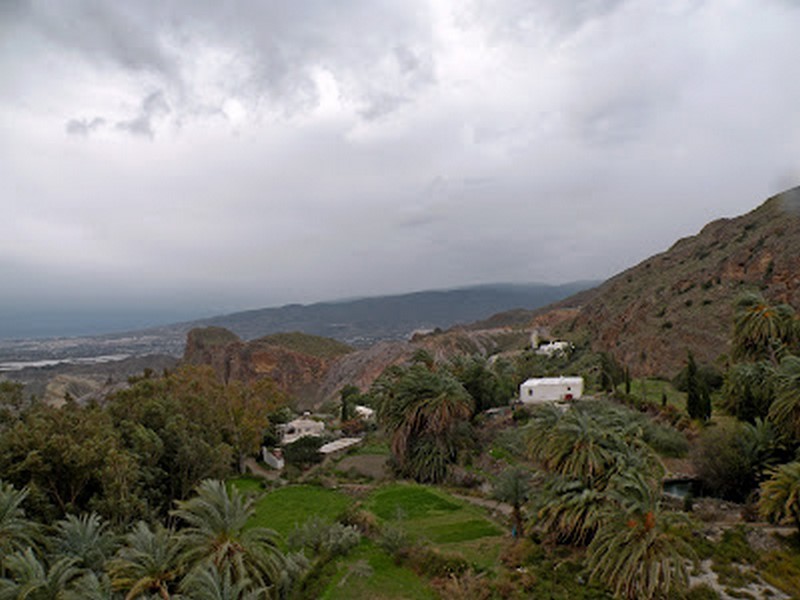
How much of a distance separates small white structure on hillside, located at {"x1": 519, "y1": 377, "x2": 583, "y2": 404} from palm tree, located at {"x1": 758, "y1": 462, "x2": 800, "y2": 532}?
19651mm

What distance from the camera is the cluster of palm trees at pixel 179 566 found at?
574 inches

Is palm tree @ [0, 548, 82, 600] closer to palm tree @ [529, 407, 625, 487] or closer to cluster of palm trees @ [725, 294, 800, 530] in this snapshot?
palm tree @ [529, 407, 625, 487]

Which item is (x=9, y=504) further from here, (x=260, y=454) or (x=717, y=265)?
(x=717, y=265)

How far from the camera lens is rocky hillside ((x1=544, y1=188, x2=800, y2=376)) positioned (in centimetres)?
5159

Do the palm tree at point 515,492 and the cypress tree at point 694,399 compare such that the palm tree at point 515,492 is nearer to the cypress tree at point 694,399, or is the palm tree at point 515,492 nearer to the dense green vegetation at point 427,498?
the dense green vegetation at point 427,498

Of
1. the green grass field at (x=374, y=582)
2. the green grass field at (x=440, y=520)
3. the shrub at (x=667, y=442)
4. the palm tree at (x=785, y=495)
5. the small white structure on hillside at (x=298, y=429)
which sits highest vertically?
the palm tree at (x=785, y=495)

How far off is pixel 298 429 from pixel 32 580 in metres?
35.5

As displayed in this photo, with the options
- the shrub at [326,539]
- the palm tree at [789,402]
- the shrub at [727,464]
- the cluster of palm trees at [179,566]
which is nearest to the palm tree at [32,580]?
the cluster of palm trees at [179,566]

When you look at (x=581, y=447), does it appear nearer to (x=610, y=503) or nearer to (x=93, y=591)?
(x=610, y=503)

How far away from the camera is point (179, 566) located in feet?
51.3

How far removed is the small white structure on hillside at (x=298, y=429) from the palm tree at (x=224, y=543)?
105ft

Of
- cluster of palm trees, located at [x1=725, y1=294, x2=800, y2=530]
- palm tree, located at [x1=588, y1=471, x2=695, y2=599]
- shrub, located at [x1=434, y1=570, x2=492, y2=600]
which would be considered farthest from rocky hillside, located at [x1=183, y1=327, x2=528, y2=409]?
palm tree, located at [x1=588, y1=471, x2=695, y2=599]

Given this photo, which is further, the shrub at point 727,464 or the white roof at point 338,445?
the white roof at point 338,445

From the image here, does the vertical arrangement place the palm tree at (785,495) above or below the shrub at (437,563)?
above
